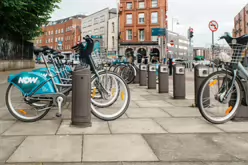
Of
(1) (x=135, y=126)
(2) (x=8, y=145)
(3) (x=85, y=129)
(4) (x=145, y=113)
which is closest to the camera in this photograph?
(2) (x=8, y=145)

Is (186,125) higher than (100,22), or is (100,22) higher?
(100,22)

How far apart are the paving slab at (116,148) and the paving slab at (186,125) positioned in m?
0.75

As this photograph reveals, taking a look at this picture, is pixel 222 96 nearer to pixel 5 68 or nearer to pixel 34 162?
pixel 34 162

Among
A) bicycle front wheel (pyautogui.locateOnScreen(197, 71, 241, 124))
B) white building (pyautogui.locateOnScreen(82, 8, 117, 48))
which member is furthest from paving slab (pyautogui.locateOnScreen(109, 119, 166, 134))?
white building (pyautogui.locateOnScreen(82, 8, 117, 48))

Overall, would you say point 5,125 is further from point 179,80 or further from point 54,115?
point 179,80

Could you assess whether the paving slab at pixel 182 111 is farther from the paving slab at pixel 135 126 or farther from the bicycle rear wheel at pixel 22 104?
the bicycle rear wheel at pixel 22 104

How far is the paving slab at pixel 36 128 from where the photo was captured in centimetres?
373

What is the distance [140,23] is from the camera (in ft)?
A: 160

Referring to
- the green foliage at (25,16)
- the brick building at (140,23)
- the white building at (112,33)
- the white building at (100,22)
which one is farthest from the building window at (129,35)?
the green foliage at (25,16)

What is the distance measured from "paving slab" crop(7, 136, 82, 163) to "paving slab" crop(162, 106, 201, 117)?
2.41m

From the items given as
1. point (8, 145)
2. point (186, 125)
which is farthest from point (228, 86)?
point (8, 145)

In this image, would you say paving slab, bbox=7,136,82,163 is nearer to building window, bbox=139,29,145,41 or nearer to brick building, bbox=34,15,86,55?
building window, bbox=139,29,145,41

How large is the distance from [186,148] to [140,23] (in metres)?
47.4

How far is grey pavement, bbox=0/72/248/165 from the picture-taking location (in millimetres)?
2699
